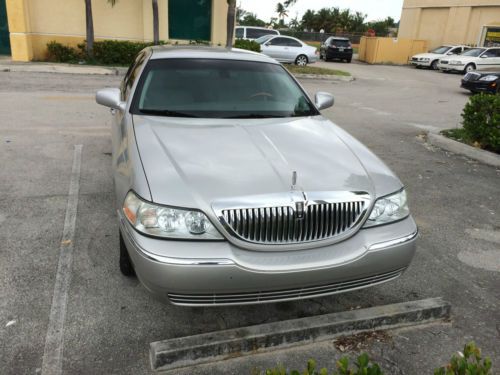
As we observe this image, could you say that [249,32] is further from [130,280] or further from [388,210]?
[388,210]

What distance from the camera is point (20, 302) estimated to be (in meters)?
3.06

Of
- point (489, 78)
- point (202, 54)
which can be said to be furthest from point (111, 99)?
point (489, 78)

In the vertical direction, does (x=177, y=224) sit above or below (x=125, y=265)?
above

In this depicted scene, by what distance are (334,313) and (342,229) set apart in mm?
689

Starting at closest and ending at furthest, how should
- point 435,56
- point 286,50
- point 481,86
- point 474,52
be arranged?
point 481,86
point 286,50
point 474,52
point 435,56

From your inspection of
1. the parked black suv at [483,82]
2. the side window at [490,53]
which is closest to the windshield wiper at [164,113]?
the parked black suv at [483,82]

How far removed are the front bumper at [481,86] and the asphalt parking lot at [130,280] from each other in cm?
829

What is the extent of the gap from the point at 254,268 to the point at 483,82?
15011 millimetres

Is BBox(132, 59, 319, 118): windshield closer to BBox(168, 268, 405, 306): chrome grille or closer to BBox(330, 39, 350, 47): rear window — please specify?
BBox(168, 268, 405, 306): chrome grille

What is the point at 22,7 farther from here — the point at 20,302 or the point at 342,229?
the point at 342,229

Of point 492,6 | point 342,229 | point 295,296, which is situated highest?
point 492,6

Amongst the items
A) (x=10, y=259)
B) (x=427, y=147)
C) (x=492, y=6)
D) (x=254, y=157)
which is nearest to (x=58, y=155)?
(x=10, y=259)

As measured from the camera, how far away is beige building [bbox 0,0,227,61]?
16297 mm

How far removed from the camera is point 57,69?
1545cm
